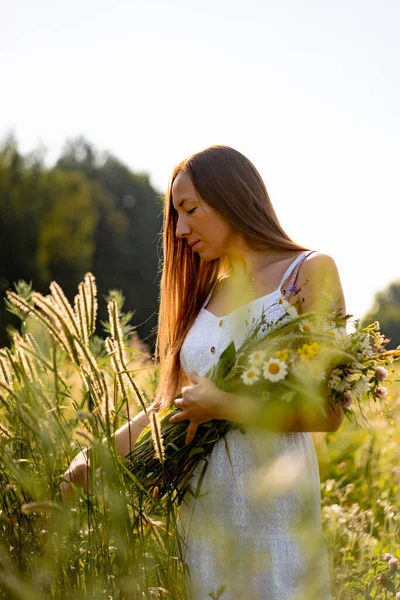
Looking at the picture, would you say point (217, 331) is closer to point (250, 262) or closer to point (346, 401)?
point (250, 262)

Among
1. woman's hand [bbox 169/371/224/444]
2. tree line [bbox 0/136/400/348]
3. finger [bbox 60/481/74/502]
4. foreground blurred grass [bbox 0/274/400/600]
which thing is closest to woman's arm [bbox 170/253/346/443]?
woman's hand [bbox 169/371/224/444]

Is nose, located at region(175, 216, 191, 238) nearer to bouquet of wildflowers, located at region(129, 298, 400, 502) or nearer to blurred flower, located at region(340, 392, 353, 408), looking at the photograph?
bouquet of wildflowers, located at region(129, 298, 400, 502)

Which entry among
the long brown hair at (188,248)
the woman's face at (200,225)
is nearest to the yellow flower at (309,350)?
the long brown hair at (188,248)

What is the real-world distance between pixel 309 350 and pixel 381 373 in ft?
1.01

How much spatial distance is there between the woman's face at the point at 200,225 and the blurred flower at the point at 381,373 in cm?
A: 76

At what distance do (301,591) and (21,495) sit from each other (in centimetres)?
86

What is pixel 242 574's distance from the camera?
7.01 ft

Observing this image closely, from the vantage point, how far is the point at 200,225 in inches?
98.3

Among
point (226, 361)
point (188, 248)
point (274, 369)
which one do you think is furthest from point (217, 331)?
point (274, 369)

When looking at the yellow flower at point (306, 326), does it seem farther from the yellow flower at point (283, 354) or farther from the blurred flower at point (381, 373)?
the blurred flower at point (381, 373)

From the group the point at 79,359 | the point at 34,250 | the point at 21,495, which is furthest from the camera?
the point at 34,250

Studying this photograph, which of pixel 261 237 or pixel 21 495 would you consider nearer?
pixel 21 495

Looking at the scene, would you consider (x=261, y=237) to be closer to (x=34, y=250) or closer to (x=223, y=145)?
(x=223, y=145)

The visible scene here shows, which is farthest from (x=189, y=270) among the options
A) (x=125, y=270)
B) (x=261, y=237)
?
(x=125, y=270)
